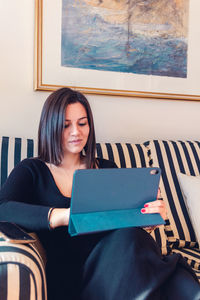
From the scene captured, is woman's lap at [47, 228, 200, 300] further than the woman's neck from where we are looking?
No

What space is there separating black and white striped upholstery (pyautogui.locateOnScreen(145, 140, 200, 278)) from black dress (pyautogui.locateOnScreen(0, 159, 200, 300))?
0.44m

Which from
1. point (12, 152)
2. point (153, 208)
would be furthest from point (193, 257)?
point (12, 152)

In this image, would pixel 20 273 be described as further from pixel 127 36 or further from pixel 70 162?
pixel 127 36

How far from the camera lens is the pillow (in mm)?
1330

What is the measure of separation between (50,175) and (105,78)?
2.58 ft

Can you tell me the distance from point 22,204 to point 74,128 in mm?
370

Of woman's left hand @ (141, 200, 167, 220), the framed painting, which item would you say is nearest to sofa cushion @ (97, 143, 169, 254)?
the framed painting

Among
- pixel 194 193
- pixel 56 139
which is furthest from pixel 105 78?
pixel 194 193

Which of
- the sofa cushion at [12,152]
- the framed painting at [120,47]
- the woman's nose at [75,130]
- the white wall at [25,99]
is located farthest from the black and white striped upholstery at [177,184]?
the sofa cushion at [12,152]

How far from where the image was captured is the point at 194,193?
138cm

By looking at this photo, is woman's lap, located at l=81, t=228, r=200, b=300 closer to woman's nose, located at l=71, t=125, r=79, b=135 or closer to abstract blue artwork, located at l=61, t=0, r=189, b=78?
woman's nose, located at l=71, t=125, r=79, b=135

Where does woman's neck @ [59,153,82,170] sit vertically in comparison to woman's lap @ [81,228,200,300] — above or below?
above

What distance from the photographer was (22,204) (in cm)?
95

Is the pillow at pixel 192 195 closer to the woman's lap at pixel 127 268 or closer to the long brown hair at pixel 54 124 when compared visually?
the woman's lap at pixel 127 268
